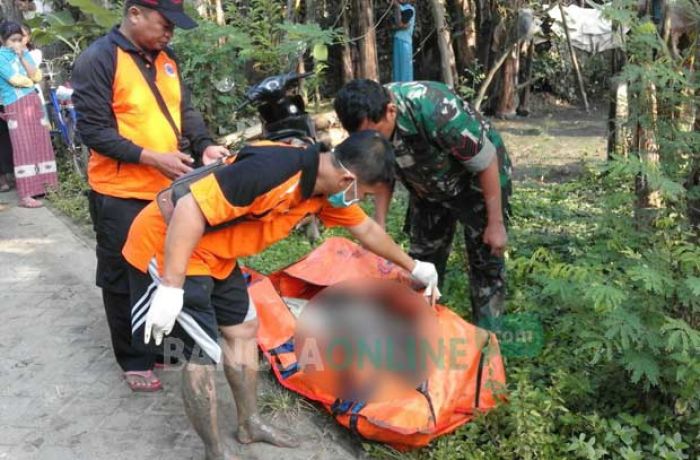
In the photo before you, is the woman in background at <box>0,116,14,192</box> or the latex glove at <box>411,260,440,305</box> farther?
the woman in background at <box>0,116,14,192</box>

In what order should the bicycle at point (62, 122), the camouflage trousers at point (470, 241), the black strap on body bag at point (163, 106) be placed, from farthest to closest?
the bicycle at point (62, 122), the camouflage trousers at point (470, 241), the black strap on body bag at point (163, 106)

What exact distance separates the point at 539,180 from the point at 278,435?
15.3 feet

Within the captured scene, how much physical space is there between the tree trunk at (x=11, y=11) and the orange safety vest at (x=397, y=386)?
22.0ft

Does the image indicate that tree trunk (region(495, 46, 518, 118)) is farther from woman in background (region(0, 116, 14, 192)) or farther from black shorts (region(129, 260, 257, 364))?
black shorts (region(129, 260, 257, 364))

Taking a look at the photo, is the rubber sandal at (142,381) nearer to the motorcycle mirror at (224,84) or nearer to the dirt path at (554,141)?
the motorcycle mirror at (224,84)

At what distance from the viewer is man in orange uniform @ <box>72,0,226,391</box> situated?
2936mm

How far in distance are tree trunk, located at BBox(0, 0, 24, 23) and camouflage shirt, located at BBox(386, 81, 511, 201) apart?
7.08 meters

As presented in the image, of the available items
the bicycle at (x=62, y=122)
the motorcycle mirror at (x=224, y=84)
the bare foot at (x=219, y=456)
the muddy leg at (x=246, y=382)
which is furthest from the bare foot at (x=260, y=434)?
the bicycle at (x=62, y=122)

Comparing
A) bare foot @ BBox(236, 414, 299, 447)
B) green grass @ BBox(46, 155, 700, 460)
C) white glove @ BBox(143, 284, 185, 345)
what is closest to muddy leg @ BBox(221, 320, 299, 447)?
bare foot @ BBox(236, 414, 299, 447)

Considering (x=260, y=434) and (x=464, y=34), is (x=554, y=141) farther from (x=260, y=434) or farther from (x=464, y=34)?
(x=260, y=434)

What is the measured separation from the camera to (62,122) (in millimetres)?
→ 7562

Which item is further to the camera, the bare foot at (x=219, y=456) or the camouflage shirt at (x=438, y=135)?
the camouflage shirt at (x=438, y=135)

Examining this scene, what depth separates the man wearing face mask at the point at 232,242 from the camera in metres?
2.31

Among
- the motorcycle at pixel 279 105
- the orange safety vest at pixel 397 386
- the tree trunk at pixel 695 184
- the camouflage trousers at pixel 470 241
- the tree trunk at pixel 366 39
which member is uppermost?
the tree trunk at pixel 366 39
